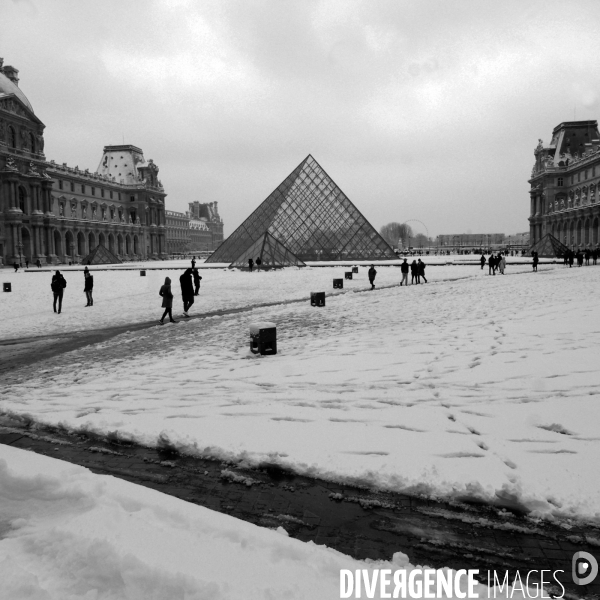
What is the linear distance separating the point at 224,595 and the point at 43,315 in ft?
40.8

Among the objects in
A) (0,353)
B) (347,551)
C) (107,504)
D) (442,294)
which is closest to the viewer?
(347,551)

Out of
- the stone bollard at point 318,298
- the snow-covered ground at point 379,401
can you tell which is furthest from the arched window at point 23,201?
the snow-covered ground at point 379,401

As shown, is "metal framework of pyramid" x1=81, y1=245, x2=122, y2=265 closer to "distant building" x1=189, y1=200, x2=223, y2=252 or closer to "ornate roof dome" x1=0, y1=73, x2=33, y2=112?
"ornate roof dome" x1=0, y1=73, x2=33, y2=112

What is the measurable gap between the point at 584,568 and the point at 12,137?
5707 centimetres

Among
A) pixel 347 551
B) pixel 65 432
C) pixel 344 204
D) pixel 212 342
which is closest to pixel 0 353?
pixel 212 342

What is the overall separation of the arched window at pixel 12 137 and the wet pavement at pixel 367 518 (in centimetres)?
5362

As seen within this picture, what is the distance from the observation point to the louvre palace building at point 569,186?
204 ft

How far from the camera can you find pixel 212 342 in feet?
28.2

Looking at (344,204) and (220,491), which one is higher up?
(344,204)

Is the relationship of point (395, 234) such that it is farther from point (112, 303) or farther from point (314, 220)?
point (112, 303)

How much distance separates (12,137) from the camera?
159 ft

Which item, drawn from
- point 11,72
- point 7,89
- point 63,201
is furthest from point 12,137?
point 63,201

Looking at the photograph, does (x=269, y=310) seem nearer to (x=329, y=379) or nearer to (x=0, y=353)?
(x=0, y=353)

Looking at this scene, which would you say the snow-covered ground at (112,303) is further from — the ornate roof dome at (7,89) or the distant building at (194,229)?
the distant building at (194,229)
